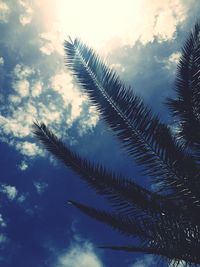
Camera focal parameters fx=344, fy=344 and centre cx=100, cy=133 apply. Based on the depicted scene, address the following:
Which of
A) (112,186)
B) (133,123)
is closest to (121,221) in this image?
(112,186)

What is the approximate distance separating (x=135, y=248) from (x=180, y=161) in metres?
1.41

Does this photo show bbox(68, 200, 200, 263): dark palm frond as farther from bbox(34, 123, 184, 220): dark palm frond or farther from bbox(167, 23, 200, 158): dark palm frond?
bbox(167, 23, 200, 158): dark palm frond

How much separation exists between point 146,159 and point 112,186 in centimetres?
69

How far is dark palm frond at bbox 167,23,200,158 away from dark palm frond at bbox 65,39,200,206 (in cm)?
47

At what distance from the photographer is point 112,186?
17.4 feet

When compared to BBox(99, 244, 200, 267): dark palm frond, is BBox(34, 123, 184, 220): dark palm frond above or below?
above

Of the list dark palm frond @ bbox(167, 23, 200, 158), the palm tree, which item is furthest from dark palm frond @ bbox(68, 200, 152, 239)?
dark palm frond @ bbox(167, 23, 200, 158)

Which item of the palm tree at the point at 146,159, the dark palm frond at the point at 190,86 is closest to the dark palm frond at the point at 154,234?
the palm tree at the point at 146,159

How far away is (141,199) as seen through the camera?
204 inches

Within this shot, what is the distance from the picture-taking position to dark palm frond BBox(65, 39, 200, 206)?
495 cm

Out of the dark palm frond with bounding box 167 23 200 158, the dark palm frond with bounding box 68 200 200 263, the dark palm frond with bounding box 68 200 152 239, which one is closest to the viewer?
the dark palm frond with bounding box 68 200 200 263

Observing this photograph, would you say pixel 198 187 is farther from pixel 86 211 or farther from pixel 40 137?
pixel 40 137

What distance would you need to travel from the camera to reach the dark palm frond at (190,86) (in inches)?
216

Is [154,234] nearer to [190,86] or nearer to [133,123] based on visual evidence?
[133,123]
